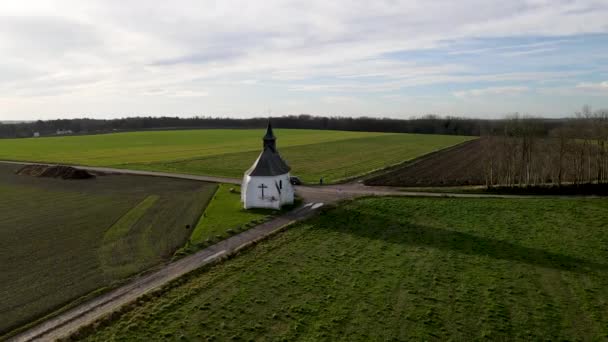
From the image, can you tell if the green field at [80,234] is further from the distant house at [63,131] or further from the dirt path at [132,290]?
the distant house at [63,131]

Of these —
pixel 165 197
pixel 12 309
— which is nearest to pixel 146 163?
pixel 165 197

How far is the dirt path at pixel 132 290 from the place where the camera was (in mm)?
18094

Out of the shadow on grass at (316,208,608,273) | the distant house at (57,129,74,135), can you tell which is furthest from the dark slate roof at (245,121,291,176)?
the distant house at (57,129,74,135)

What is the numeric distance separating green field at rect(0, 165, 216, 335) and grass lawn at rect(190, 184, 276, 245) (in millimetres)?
968

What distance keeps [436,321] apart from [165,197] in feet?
111

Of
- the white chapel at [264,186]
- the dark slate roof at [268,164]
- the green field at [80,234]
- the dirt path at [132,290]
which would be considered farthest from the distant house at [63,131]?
the dirt path at [132,290]

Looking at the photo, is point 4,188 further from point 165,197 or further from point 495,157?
point 495,157

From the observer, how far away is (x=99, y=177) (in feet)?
198

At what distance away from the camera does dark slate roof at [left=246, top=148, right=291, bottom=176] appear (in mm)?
38938

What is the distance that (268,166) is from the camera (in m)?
39.2

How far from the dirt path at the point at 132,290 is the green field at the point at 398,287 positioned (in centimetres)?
120

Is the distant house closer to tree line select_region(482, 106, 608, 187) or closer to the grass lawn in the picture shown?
the grass lawn

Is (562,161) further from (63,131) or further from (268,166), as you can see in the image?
(63,131)

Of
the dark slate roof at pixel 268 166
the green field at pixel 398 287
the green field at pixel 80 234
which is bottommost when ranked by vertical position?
the green field at pixel 398 287
